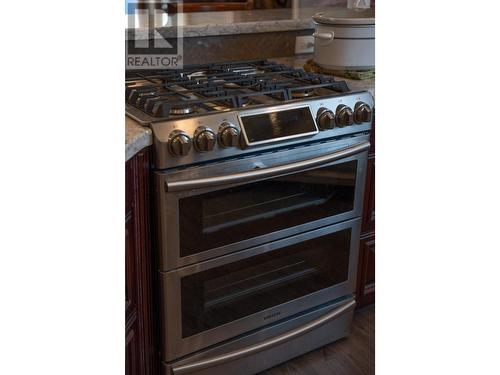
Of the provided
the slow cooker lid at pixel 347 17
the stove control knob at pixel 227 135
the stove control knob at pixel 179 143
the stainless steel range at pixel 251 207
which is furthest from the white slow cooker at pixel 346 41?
the stove control knob at pixel 179 143

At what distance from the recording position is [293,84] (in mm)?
1740

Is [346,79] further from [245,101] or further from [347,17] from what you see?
[245,101]

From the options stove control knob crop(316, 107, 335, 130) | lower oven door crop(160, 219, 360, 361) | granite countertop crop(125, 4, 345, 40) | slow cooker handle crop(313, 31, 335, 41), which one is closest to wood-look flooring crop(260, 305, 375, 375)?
lower oven door crop(160, 219, 360, 361)

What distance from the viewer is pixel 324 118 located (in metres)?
1.61

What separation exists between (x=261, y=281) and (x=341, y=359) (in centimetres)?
43

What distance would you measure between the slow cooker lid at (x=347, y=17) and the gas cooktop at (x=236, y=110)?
176mm

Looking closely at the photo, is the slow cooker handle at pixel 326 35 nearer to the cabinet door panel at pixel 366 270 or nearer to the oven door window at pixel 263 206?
the oven door window at pixel 263 206

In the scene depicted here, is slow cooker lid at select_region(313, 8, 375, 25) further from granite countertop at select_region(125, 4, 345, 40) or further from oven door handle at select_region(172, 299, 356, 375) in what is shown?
oven door handle at select_region(172, 299, 356, 375)

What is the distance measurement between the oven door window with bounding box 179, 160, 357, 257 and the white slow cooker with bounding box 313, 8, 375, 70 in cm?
35

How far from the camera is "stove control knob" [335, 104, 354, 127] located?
164 centimetres

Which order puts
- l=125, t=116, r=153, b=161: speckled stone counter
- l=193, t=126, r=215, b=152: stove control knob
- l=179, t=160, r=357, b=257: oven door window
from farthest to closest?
l=179, t=160, r=357, b=257: oven door window, l=193, t=126, r=215, b=152: stove control knob, l=125, t=116, r=153, b=161: speckled stone counter

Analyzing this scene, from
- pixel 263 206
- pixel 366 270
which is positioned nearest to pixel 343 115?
pixel 263 206
